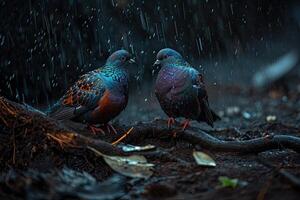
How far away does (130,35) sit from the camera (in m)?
8.73

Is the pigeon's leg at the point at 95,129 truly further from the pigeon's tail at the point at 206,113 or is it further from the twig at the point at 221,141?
the pigeon's tail at the point at 206,113

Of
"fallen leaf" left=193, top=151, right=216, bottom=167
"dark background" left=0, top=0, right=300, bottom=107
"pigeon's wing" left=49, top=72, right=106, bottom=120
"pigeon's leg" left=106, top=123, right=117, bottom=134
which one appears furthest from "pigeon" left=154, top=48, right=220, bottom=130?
"dark background" left=0, top=0, right=300, bottom=107

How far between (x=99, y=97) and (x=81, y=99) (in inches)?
8.3

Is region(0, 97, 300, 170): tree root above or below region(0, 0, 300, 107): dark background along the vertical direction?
below

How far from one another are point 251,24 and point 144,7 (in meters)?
2.72

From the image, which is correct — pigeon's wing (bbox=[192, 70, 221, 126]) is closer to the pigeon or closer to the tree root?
the pigeon

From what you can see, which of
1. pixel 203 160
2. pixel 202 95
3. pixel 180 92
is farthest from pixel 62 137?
pixel 202 95

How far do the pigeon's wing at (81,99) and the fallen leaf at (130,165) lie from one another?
3.02 ft

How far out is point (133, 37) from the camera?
28.8 ft

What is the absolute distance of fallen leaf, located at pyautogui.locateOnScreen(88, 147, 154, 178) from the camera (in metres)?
3.31

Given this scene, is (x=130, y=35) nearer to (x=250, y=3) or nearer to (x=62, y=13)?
(x=62, y=13)

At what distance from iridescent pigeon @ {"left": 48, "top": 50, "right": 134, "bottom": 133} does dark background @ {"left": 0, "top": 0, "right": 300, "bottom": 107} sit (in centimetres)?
336

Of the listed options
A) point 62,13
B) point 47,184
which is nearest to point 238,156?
point 47,184

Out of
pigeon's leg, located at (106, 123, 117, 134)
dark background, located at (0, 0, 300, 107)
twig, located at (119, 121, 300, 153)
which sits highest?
dark background, located at (0, 0, 300, 107)
